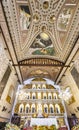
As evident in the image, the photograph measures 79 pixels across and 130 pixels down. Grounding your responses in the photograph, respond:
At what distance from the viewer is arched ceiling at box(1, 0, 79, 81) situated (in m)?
6.88

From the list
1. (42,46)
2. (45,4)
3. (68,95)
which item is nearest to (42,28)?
(42,46)

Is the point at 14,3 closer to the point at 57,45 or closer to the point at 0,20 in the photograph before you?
the point at 0,20

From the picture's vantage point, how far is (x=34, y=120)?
35.6 ft

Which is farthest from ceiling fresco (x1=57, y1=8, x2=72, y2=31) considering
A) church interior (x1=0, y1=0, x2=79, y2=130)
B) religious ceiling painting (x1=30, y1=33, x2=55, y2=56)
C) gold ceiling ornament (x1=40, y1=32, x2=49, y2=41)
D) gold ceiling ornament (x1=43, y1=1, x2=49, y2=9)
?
religious ceiling painting (x1=30, y1=33, x2=55, y2=56)

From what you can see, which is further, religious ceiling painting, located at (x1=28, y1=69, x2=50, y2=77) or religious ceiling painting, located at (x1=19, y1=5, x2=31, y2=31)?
religious ceiling painting, located at (x1=28, y1=69, x2=50, y2=77)

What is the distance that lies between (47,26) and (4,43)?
9.67 ft

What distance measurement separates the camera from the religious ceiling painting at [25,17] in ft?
23.1

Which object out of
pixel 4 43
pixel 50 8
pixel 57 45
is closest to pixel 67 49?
pixel 57 45

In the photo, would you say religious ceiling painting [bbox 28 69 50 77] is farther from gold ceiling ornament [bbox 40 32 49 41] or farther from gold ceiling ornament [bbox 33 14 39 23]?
gold ceiling ornament [bbox 33 14 39 23]

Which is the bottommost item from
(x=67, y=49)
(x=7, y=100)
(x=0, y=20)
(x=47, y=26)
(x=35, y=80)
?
(x=7, y=100)

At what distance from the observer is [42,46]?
9688 millimetres

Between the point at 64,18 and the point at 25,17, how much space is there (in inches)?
90.5

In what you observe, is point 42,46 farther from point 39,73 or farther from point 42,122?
point 42,122

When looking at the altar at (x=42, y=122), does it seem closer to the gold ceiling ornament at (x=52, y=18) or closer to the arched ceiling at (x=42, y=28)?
the arched ceiling at (x=42, y=28)
